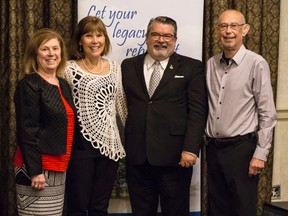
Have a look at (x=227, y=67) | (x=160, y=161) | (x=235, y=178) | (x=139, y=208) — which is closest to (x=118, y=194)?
(x=139, y=208)

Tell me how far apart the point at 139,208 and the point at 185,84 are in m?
0.83

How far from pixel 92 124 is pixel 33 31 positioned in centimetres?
101

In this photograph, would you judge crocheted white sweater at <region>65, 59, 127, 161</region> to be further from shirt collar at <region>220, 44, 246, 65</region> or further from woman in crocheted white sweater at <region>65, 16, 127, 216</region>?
shirt collar at <region>220, 44, 246, 65</region>

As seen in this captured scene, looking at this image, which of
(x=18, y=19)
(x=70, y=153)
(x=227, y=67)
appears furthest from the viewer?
(x=18, y=19)

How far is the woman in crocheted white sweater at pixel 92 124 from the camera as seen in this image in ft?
9.12

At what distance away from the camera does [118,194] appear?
3.58 metres

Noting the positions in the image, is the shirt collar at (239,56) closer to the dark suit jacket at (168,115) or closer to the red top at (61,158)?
the dark suit jacket at (168,115)

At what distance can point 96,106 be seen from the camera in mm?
2785

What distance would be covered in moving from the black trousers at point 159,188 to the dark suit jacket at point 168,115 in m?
0.08

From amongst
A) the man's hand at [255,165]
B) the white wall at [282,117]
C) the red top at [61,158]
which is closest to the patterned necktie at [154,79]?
the red top at [61,158]

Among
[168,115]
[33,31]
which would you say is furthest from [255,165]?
[33,31]

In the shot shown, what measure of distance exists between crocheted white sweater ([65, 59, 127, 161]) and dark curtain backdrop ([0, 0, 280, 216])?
71 centimetres

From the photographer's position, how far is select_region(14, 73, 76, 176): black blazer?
2.49 m

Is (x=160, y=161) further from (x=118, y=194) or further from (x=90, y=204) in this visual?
(x=118, y=194)
